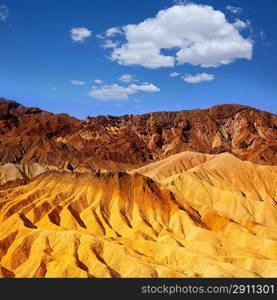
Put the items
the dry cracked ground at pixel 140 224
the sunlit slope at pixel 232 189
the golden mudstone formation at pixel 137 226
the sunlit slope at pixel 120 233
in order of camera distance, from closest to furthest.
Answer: the sunlit slope at pixel 120 233 → the golden mudstone formation at pixel 137 226 → the dry cracked ground at pixel 140 224 → the sunlit slope at pixel 232 189

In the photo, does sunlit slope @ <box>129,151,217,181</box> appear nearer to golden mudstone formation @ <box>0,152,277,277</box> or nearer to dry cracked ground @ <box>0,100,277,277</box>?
dry cracked ground @ <box>0,100,277,277</box>

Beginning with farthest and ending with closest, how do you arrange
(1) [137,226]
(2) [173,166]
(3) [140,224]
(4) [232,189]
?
(2) [173,166] → (4) [232,189] → (3) [140,224] → (1) [137,226]

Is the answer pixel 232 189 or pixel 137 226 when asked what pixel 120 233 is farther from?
pixel 232 189

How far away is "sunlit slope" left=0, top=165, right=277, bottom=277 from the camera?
67250mm

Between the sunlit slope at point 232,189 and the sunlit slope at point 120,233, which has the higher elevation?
the sunlit slope at point 232,189

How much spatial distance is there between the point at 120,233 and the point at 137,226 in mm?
3919

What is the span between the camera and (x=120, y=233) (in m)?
90.0

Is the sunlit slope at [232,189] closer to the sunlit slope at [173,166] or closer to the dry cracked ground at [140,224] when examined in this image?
the dry cracked ground at [140,224]

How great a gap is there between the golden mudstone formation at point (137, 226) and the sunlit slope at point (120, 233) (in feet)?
0.54

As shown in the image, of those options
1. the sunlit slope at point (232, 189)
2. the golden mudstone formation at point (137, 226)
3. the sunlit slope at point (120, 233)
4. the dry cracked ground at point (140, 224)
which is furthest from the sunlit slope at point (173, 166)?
the sunlit slope at point (120, 233)

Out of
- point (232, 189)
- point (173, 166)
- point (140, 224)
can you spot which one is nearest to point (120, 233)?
point (140, 224)

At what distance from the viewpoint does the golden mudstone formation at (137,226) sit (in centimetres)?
6788
